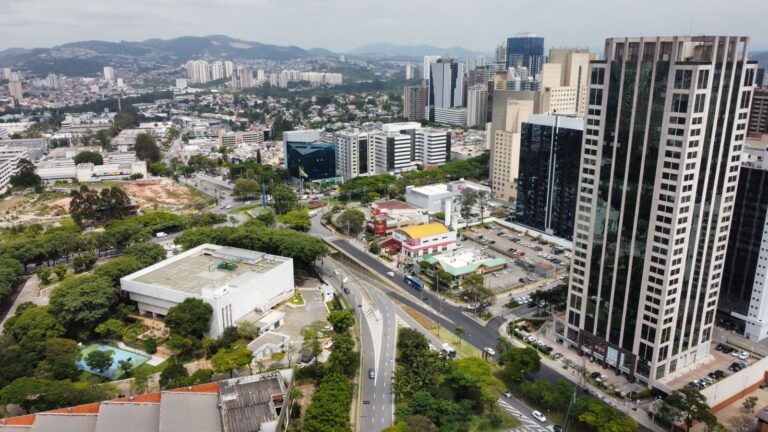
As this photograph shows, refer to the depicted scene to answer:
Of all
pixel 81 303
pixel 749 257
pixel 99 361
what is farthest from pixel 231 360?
pixel 749 257

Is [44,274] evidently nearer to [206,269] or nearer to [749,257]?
[206,269]

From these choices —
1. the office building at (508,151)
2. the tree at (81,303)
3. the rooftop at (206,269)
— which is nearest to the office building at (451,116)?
the office building at (508,151)

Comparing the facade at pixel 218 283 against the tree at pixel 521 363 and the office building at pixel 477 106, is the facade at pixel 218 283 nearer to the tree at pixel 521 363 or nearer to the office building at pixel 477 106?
the tree at pixel 521 363

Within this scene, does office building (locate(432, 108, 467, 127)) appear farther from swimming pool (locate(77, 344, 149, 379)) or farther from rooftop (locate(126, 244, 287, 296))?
swimming pool (locate(77, 344, 149, 379))

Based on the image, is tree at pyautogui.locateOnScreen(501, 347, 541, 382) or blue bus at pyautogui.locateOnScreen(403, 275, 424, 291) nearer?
tree at pyautogui.locateOnScreen(501, 347, 541, 382)

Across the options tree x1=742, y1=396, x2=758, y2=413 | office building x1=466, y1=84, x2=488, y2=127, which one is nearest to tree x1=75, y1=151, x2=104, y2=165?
office building x1=466, y1=84, x2=488, y2=127

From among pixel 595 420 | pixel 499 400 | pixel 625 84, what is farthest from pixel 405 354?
pixel 625 84
